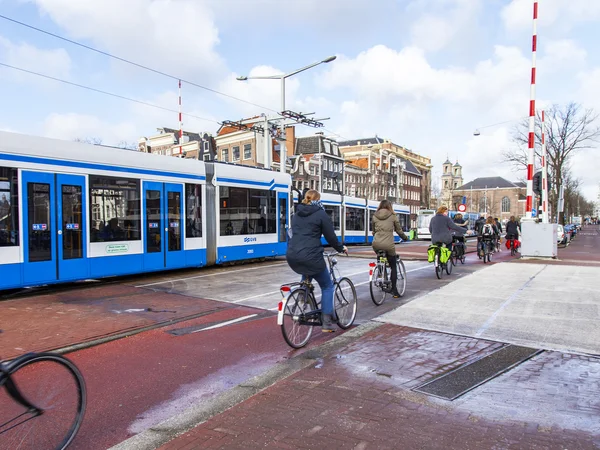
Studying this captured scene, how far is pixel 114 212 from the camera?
9414 mm

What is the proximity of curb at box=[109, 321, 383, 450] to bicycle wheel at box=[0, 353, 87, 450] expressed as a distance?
0.34 metres

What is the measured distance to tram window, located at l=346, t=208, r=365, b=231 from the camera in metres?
26.4

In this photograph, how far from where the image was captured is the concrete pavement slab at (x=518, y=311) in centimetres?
515

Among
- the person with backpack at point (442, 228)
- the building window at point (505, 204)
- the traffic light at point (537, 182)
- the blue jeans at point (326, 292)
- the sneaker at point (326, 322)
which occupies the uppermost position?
the building window at point (505, 204)

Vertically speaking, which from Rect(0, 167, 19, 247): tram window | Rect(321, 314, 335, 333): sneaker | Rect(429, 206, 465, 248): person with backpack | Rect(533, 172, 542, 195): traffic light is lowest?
Rect(321, 314, 335, 333): sneaker

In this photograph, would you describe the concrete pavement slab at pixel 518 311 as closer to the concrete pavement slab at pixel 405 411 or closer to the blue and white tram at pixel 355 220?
the concrete pavement slab at pixel 405 411

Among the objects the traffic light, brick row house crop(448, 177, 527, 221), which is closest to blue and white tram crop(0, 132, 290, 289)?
the traffic light

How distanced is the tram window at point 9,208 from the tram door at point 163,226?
106 inches

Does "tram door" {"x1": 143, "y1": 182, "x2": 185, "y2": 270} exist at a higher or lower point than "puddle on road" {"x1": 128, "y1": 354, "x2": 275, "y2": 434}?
higher

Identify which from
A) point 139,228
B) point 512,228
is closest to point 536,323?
point 139,228

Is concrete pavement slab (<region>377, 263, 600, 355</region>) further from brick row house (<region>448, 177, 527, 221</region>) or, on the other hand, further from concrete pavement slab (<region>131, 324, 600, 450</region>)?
brick row house (<region>448, 177, 527, 221</region>)

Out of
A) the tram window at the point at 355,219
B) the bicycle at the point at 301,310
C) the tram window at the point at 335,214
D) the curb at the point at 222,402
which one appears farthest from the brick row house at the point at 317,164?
the curb at the point at 222,402

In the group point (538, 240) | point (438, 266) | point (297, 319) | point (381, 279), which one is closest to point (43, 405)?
point (297, 319)

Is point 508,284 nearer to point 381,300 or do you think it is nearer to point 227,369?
point 381,300
